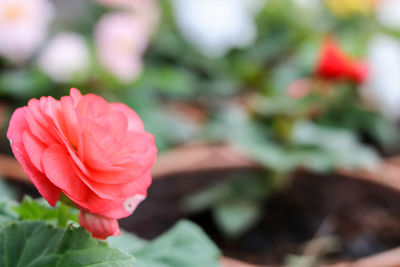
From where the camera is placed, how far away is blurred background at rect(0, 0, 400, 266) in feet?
3.24

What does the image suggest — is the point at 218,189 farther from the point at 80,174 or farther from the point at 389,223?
the point at 80,174

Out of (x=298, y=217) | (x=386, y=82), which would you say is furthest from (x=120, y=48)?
(x=386, y=82)

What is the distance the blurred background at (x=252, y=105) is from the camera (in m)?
0.99

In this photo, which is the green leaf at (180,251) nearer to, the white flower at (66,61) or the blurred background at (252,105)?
the blurred background at (252,105)

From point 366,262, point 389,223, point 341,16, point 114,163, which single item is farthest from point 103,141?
point 341,16

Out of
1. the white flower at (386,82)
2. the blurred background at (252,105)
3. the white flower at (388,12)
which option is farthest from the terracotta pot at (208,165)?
the white flower at (388,12)

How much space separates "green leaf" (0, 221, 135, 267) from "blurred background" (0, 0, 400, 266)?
0.55m

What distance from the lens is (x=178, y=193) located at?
1.10 meters

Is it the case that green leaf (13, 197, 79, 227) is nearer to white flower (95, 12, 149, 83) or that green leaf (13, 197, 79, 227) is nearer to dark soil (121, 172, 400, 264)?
dark soil (121, 172, 400, 264)

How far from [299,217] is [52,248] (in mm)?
769

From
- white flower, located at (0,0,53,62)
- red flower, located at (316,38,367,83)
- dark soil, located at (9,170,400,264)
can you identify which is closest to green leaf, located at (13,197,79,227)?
dark soil, located at (9,170,400,264)

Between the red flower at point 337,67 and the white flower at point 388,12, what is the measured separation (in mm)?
925

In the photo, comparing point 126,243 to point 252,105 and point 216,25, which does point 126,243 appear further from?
point 216,25

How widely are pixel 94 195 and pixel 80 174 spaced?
0.02 m
